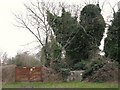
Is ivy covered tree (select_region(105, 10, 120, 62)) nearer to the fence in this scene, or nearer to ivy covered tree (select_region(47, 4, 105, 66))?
ivy covered tree (select_region(47, 4, 105, 66))

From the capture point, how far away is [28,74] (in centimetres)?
2530

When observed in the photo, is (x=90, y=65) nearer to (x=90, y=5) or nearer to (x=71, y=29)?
(x=71, y=29)

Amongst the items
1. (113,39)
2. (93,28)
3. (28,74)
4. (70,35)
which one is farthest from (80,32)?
(28,74)

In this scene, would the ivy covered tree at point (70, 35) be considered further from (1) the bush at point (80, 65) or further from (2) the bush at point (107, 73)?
(2) the bush at point (107, 73)

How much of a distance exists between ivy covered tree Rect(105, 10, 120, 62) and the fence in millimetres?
6639

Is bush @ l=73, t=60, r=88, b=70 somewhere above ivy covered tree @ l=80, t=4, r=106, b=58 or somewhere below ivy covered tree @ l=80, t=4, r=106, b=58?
below

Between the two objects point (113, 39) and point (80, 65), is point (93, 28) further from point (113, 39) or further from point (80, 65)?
point (80, 65)

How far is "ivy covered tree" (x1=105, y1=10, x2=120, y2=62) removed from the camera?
2473 cm

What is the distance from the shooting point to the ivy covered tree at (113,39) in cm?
2473

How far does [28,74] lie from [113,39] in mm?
8409

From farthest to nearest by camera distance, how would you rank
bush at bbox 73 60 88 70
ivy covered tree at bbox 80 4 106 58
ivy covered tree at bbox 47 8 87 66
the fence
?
ivy covered tree at bbox 47 8 87 66
ivy covered tree at bbox 80 4 106 58
bush at bbox 73 60 88 70
the fence

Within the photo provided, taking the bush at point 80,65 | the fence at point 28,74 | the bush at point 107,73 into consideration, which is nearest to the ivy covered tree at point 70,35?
the bush at point 80,65

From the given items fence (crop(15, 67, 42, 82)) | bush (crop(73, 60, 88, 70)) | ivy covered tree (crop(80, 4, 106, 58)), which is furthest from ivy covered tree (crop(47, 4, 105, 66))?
fence (crop(15, 67, 42, 82))

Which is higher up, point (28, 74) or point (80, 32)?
point (80, 32)
